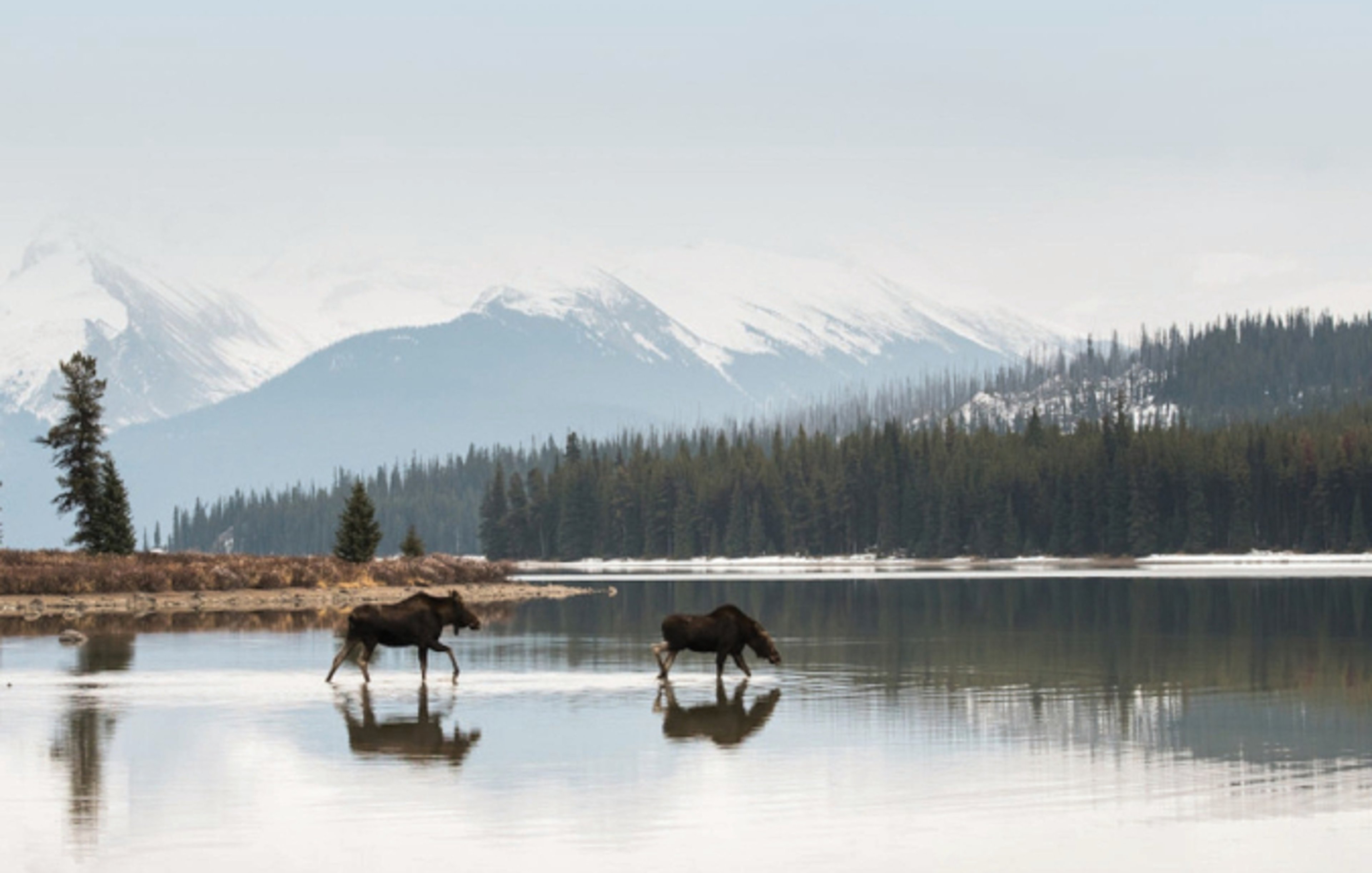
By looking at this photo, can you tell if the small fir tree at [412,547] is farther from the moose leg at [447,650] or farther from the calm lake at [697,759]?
the moose leg at [447,650]

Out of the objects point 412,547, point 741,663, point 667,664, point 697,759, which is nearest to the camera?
point 697,759

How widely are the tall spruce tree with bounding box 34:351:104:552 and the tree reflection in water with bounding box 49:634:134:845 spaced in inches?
2072

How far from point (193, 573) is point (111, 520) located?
1201 centimetres

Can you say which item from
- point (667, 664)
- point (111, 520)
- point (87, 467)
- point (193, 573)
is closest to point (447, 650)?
point (667, 664)

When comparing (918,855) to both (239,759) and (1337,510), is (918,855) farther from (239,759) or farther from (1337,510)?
(1337,510)

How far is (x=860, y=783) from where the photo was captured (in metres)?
23.7

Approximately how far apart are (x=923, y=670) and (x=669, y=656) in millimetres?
5654

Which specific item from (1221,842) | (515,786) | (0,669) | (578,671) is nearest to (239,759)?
(515,786)

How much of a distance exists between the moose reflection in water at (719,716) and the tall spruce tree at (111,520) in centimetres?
6261

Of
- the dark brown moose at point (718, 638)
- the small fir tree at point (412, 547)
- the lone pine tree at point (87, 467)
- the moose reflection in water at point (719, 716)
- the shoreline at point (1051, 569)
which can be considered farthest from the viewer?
the shoreline at point (1051, 569)

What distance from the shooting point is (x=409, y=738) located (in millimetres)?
28891

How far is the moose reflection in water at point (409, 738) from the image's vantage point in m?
26.8

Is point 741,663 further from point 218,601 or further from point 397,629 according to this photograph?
point 218,601

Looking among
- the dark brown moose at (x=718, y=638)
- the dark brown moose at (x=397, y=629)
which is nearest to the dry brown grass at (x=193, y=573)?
the dark brown moose at (x=397, y=629)
